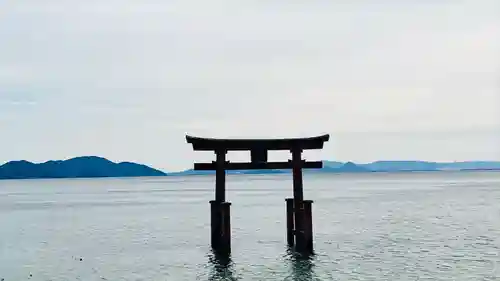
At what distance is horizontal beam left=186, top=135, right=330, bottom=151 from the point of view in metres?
27.1

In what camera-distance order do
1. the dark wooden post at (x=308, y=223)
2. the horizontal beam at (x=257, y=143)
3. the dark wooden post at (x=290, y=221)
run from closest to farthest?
the horizontal beam at (x=257, y=143)
the dark wooden post at (x=308, y=223)
the dark wooden post at (x=290, y=221)

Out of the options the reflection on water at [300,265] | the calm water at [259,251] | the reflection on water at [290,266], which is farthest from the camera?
the calm water at [259,251]

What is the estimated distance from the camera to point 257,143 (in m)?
27.6

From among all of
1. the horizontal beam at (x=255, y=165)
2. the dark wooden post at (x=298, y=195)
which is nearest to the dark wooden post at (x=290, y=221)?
the dark wooden post at (x=298, y=195)

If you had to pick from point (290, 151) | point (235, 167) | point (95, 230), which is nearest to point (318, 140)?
point (290, 151)

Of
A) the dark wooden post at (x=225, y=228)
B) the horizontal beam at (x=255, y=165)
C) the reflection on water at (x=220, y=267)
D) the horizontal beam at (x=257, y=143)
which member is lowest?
the reflection on water at (x=220, y=267)

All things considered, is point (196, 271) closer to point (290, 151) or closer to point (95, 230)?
point (290, 151)

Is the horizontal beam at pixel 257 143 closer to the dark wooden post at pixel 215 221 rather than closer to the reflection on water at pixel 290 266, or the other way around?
the dark wooden post at pixel 215 221

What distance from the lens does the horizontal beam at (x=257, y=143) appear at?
1066 inches

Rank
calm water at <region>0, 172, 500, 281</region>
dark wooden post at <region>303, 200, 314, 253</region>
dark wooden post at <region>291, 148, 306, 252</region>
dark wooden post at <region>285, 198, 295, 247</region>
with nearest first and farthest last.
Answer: calm water at <region>0, 172, 500, 281</region> → dark wooden post at <region>303, 200, 314, 253</region> → dark wooden post at <region>291, 148, 306, 252</region> → dark wooden post at <region>285, 198, 295, 247</region>

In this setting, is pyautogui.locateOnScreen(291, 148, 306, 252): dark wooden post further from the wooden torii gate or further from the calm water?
the calm water

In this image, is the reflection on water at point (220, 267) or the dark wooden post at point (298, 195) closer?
the reflection on water at point (220, 267)

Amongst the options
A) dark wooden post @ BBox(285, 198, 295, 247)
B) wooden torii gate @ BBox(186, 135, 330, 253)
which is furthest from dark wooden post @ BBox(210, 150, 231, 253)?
dark wooden post @ BBox(285, 198, 295, 247)

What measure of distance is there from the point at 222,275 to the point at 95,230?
24553 millimetres
